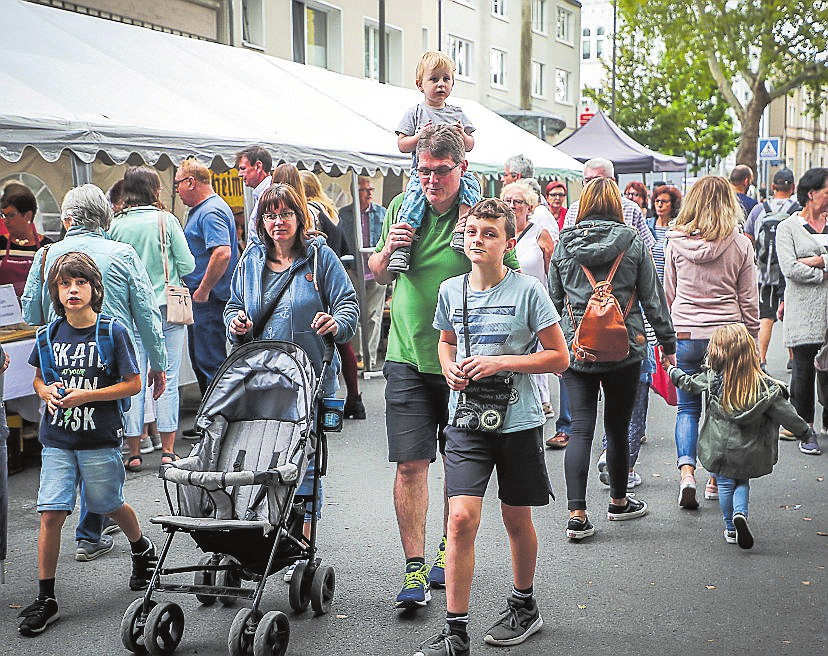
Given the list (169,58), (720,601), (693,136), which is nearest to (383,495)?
(720,601)

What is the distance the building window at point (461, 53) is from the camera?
3766cm

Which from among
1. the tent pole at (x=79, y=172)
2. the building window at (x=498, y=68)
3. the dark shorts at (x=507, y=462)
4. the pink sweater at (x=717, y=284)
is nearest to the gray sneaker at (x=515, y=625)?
the dark shorts at (x=507, y=462)

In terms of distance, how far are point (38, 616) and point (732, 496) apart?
3.59 metres

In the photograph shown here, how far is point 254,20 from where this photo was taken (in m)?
22.3

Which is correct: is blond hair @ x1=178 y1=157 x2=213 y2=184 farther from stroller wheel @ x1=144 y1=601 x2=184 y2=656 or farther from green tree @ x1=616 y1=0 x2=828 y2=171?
green tree @ x1=616 y1=0 x2=828 y2=171

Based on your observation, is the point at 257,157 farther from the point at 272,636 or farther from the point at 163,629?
the point at 272,636

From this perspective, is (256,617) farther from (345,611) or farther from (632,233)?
(632,233)

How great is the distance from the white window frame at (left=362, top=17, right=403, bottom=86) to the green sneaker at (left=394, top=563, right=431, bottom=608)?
23.6 meters

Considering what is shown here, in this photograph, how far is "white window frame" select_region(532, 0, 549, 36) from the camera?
46500mm

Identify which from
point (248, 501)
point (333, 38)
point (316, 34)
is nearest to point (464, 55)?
point (333, 38)

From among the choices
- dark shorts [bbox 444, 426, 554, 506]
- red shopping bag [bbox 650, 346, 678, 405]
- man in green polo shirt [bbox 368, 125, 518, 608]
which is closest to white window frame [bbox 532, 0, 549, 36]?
red shopping bag [bbox 650, 346, 678, 405]

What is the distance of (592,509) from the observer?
22.0 feet

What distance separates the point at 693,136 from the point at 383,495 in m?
50.3

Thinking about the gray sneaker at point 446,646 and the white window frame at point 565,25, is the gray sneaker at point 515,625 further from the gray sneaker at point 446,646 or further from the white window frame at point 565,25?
the white window frame at point 565,25
